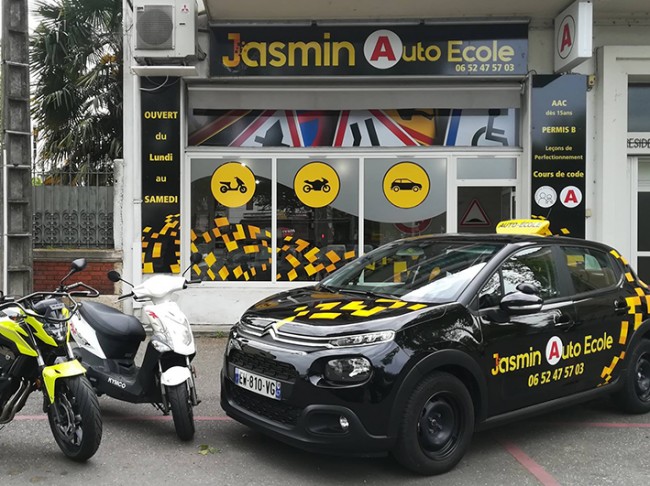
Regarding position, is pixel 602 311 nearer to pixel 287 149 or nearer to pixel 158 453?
pixel 158 453

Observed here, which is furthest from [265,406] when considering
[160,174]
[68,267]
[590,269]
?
[68,267]

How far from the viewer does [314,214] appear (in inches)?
356

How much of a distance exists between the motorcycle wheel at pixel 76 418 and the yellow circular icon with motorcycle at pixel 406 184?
19.9 feet

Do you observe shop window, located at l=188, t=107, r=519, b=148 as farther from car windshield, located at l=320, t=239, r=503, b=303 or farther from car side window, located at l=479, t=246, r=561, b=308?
car side window, located at l=479, t=246, r=561, b=308

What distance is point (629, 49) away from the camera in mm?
8781

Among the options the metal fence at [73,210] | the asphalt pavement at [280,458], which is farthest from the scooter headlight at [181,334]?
the metal fence at [73,210]

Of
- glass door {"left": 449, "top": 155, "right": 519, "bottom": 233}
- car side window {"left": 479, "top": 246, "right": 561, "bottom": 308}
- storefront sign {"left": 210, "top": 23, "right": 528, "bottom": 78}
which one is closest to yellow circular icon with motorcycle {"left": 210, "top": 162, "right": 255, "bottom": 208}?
storefront sign {"left": 210, "top": 23, "right": 528, "bottom": 78}

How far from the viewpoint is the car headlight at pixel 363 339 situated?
11.7 feet

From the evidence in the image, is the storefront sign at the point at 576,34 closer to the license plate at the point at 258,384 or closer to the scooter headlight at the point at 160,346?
the license plate at the point at 258,384

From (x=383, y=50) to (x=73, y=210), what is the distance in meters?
5.11

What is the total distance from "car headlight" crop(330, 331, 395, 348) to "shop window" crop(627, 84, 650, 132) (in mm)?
7650

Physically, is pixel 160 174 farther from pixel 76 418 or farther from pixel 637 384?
pixel 637 384

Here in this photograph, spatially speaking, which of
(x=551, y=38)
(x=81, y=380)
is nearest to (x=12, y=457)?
(x=81, y=380)

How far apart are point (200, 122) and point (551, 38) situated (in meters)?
5.46
